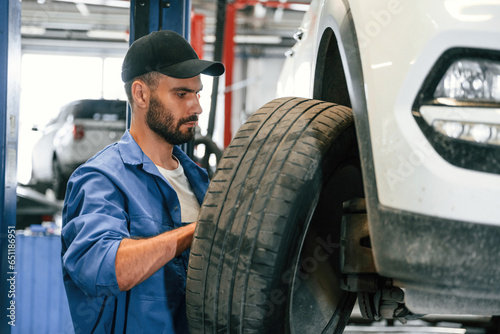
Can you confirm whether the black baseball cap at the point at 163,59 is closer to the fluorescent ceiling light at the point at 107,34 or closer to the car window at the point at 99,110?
the car window at the point at 99,110

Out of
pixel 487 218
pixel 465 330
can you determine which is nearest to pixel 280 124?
pixel 487 218

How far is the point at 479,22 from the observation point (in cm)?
101

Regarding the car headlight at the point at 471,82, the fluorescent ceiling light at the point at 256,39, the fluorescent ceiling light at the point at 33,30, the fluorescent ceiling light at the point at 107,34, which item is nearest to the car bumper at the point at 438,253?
the car headlight at the point at 471,82

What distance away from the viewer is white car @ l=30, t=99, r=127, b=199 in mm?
7129

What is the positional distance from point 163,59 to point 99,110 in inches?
224

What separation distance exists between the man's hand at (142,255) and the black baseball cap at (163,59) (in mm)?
589

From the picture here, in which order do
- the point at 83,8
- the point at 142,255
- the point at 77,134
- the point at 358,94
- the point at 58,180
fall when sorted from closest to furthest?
the point at 358,94 < the point at 142,255 < the point at 77,134 < the point at 58,180 < the point at 83,8

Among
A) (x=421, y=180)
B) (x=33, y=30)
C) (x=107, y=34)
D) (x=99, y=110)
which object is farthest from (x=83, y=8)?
(x=421, y=180)

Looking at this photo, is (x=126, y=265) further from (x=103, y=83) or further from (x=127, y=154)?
(x=103, y=83)

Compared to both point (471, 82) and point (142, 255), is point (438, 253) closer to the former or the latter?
point (471, 82)

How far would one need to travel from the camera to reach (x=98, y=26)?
48.1ft

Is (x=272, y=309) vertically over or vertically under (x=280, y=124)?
under

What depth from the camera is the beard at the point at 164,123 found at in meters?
1.85

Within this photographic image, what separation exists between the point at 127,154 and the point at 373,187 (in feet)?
2.98
